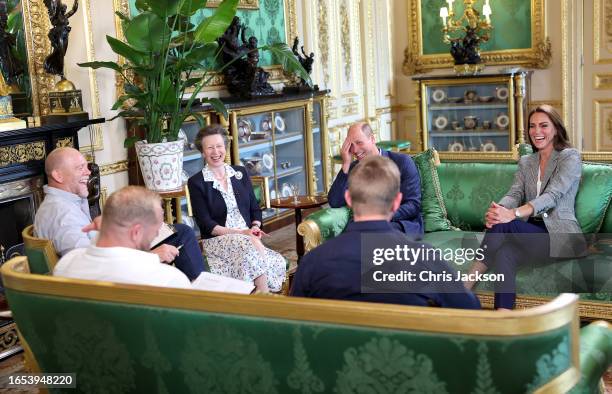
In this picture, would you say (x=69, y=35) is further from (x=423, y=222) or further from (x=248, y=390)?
(x=248, y=390)

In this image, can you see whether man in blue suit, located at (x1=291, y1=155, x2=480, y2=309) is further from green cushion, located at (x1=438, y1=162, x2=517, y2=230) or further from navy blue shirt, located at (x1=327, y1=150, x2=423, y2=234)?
green cushion, located at (x1=438, y1=162, x2=517, y2=230)

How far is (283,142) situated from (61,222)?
145 inches

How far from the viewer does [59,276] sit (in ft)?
8.17

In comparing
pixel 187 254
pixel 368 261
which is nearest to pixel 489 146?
pixel 187 254

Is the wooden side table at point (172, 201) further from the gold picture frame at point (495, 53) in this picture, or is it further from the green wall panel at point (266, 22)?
the gold picture frame at point (495, 53)

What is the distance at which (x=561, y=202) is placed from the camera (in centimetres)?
405

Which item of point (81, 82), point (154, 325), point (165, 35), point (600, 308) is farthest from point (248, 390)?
point (81, 82)

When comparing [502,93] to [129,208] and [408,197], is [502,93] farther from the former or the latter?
[129,208]

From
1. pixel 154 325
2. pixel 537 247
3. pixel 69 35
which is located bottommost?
pixel 537 247

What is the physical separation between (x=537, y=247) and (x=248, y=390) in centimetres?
218

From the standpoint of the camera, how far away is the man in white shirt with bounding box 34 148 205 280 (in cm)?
349

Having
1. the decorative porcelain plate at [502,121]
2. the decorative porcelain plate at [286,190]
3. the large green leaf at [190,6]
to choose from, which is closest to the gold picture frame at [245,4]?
the large green leaf at [190,6]

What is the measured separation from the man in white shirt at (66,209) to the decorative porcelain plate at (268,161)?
3129 mm

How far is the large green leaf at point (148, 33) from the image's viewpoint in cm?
495
